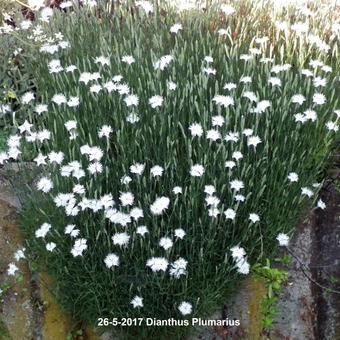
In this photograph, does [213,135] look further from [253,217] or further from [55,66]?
[55,66]

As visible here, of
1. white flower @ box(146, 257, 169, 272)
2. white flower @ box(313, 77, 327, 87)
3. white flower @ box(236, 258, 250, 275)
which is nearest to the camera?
white flower @ box(146, 257, 169, 272)

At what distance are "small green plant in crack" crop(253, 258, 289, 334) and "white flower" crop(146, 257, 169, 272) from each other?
53 cm

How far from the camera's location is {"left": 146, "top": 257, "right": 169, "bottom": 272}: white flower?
264 cm

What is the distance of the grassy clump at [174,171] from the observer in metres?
2.80

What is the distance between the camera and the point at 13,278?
3096 millimetres

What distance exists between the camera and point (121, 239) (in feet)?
8.81

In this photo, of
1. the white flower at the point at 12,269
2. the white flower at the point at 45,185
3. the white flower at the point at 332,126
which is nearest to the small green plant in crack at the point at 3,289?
the white flower at the point at 12,269

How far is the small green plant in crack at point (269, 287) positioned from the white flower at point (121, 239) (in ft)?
2.28

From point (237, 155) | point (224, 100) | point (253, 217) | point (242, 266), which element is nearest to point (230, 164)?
point (237, 155)

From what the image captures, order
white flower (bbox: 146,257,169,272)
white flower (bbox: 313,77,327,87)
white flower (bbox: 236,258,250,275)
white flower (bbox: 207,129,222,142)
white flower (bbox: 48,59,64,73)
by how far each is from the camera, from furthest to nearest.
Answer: white flower (bbox: 48,59,64,73), white flower (bbox: 313,77,327,87), white flower (bbox: 207,129,222,142), white flower (bbox: 236,258,250,275), white flower (bbox: 146,257,169,272)

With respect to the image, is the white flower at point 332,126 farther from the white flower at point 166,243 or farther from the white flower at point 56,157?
the white flower at point 56,157

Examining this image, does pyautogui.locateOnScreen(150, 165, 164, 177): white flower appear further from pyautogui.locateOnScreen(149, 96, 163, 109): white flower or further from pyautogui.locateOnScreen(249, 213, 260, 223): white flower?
pyautogui.locateOnScreen(249, 213, 260, 223): white flower

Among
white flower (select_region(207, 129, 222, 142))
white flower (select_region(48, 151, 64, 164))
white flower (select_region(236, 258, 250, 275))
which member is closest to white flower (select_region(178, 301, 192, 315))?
white flower (select_region(236, 258, 250, 275))

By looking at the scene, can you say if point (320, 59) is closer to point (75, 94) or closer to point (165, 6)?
point (165, 6)
